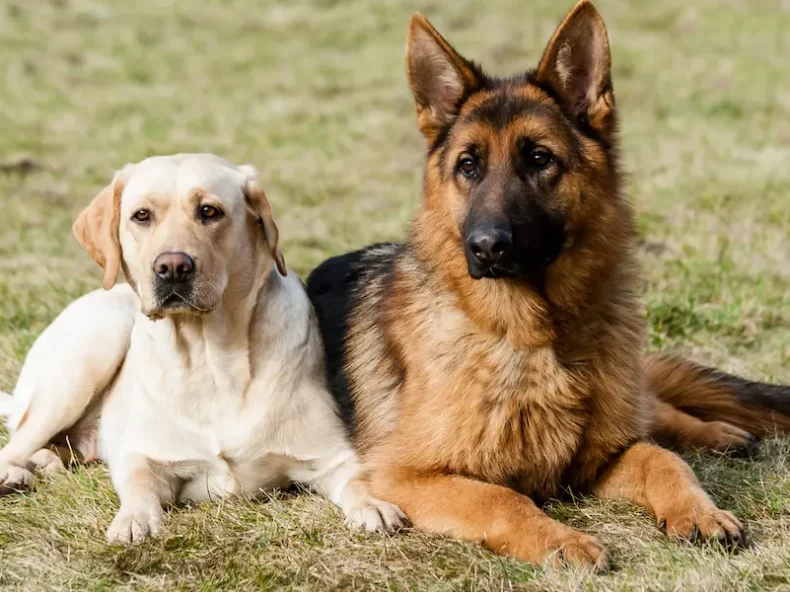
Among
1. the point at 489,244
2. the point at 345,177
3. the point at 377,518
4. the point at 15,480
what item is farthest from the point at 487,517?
the point at 345,177

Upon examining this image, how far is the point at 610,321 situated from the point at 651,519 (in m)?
0.83

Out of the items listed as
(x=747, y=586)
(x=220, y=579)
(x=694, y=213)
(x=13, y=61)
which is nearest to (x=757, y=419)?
(x=747, y=586)

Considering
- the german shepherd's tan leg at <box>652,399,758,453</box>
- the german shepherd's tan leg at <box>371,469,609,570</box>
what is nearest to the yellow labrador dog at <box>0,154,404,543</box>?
the german shepherd's tan leg at <box>371,469,609,570</box>

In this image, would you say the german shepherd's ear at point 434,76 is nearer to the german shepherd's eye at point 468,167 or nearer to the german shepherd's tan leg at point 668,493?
the german shepherd's eye at point 468,167

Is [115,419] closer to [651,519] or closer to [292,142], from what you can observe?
[651,519]

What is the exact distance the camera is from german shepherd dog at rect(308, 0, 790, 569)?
4.26m

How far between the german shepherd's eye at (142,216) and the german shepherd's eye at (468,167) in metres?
1.32

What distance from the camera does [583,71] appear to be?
4.52 metres

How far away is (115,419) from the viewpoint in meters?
5.05

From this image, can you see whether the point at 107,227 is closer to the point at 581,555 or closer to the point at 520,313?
the point at 520,313

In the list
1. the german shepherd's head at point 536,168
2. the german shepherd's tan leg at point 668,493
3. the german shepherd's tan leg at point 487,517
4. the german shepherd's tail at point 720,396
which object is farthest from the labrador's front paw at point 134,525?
the german shepherd's tail at point 720,396

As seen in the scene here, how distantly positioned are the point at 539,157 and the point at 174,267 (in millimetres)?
1514

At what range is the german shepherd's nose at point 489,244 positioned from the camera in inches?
161

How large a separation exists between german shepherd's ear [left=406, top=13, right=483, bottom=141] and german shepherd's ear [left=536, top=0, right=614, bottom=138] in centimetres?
33
